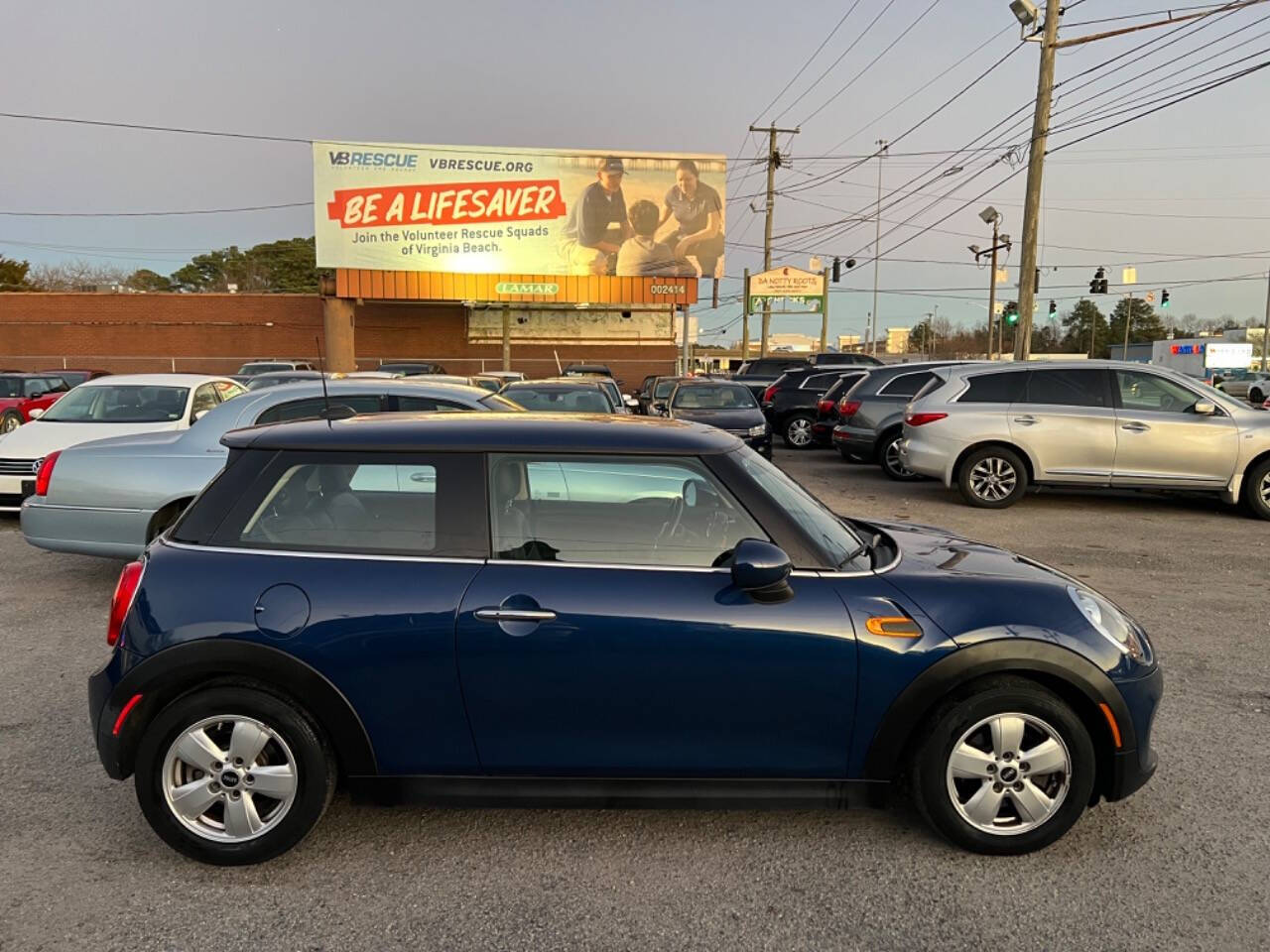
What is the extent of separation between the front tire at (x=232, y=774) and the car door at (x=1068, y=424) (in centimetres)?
944

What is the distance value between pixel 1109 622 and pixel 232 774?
10.7 ft

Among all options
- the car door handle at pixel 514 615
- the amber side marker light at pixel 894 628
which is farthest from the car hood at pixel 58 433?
the amber side marker light at pixel 894 628

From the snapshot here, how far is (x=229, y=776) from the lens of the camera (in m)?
3.11

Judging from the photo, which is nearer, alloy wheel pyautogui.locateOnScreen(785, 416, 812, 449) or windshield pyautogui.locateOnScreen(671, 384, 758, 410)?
windshield pyautogui.locateOnScreen(671, 384, 758, 410)

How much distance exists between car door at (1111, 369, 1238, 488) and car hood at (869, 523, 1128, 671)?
7.91 metres

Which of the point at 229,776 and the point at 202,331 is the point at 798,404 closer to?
the point at 229,776

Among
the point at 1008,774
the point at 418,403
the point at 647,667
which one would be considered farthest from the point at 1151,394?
the point at 647,667

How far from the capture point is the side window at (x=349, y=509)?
10.6 feet

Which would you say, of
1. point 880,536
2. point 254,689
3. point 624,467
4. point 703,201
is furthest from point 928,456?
point 703,201

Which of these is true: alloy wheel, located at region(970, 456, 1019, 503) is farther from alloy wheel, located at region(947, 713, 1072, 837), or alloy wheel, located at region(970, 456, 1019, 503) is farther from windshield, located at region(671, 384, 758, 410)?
alloy wheel, located at region(947, 713, 1072, 837)

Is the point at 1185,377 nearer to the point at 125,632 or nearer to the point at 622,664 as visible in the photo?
the point at 622,664

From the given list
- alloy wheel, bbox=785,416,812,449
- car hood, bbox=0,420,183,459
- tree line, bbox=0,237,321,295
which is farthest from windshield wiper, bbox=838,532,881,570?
tree line, bbox=0,237,321,295

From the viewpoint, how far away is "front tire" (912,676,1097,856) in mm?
3096

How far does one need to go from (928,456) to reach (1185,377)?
299 cm
